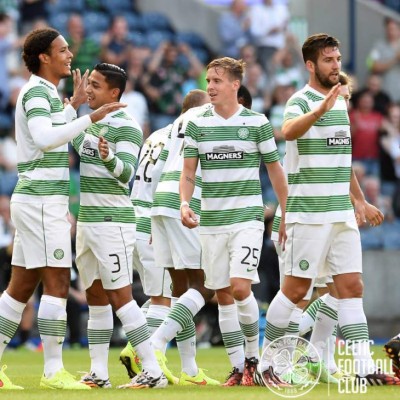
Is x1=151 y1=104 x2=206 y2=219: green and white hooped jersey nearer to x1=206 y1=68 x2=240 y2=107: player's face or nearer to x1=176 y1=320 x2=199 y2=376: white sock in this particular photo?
x1=206 y1=68 x2=240 y2=107: player's face

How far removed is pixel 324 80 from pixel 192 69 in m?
12.1

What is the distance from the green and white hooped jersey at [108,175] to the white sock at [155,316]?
1.53m

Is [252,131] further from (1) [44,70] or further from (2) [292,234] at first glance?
(1) [44,70]

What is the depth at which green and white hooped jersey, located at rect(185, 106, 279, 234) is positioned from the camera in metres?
10.8

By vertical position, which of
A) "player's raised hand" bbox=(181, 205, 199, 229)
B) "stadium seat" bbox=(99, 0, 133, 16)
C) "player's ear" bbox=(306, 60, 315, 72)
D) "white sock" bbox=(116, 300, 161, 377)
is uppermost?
"stadium seat" bbox=(99, 0, 133, 16)

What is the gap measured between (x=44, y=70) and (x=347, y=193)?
101 inches

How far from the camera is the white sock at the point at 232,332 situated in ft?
36.2

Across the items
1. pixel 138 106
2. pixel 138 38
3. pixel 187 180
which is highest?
pixel 138 38

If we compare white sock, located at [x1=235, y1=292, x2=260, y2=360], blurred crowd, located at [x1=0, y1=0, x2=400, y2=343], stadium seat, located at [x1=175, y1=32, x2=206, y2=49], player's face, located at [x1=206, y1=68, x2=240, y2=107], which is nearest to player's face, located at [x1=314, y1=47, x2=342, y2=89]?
player's face, located at [x1=206, y1=68, x2=240, y2=107]

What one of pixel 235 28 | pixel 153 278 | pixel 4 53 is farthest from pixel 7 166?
pixel 153 278

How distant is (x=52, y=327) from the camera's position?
1034 centimetres

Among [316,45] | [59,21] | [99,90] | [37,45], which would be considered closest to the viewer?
[316,45]

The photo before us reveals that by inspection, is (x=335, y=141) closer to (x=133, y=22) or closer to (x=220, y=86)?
(x=220, y=86)

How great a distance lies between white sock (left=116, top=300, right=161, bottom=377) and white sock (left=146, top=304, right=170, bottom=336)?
55.4 inches
